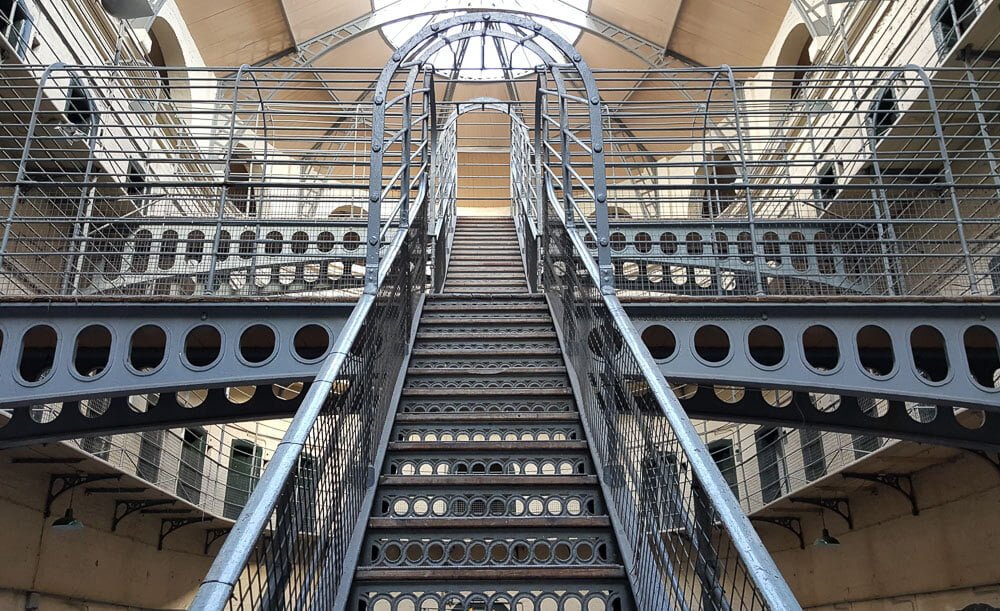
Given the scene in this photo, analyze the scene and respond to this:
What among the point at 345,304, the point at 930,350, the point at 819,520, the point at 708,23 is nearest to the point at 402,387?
the point at 345,304

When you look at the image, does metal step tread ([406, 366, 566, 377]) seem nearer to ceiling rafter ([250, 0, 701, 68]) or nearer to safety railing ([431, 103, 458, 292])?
safety railing ([431, 103, 458, 292])

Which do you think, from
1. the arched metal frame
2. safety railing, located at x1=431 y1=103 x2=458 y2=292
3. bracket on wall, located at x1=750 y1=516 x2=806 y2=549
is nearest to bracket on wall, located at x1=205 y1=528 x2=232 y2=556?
safety railing, located at x1=431 y1=103 x2=458 y2=292

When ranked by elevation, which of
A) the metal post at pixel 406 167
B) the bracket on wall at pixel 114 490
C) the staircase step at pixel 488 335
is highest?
the metal post at pixel 406 167

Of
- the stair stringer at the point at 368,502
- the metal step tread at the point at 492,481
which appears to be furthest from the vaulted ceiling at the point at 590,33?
the metal step tread at the point at 492,481

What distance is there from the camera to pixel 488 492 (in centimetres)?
375

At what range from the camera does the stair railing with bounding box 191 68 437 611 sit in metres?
2.13

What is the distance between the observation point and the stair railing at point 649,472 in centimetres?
224

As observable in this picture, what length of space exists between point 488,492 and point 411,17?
669 inches

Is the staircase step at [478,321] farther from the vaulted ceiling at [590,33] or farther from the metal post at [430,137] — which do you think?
the vaulted ceiling at [590,33]

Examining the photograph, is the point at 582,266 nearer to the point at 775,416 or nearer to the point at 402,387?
the point at 402,387

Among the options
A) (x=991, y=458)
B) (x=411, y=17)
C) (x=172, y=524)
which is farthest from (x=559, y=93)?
(x=411, y=17)

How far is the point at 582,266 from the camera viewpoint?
484cm

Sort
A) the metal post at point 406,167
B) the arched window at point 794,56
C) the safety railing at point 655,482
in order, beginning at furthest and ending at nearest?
the arched window at point 794,56
the metal post at point 406,167
the safety railing at point 655,482

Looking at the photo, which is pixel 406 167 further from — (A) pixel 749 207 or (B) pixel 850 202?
(B) pixel 850 202
